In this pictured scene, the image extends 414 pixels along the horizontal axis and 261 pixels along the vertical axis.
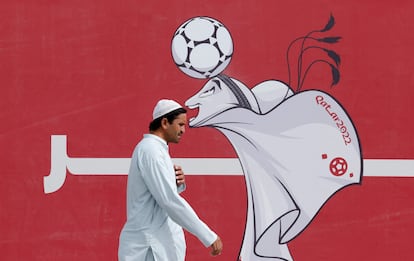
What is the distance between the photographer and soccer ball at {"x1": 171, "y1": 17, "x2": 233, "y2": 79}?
5.59m

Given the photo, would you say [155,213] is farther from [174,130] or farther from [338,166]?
[338,166]

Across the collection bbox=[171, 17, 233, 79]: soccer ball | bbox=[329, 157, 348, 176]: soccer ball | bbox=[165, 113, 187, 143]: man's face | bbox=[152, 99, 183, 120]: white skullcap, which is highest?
bbox=[171, 17, 233, 79]: soccer ball

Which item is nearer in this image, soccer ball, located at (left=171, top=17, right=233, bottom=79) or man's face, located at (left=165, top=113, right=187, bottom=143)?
man's face, located at (left=165, top=113, right=187, bottom=143)

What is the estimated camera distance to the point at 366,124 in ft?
18.4

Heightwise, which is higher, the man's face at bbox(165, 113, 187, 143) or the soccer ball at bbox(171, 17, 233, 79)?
the soccer ball at bbox(171, 17, 233, 79)

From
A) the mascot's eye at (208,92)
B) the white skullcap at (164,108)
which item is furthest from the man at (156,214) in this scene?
the mascot's eye at (208,92)

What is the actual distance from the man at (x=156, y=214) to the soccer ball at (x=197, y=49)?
162 cm

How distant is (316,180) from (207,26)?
1219mm

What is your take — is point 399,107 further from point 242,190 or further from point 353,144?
point 242,190

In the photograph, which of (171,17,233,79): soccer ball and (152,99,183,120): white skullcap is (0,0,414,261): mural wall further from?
(152,99,183,120): white skullcap

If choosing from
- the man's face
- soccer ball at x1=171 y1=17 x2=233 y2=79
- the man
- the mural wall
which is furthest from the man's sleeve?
soccer ball at x1=171 y1=17 x2=233 y2=79

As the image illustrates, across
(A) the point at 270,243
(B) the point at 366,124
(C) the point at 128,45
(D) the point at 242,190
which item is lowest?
(A) the point at 270,243

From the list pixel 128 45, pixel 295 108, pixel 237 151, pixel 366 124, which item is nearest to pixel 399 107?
pixel 366 124

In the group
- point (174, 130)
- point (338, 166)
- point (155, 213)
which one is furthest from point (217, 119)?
point (155, 213)
